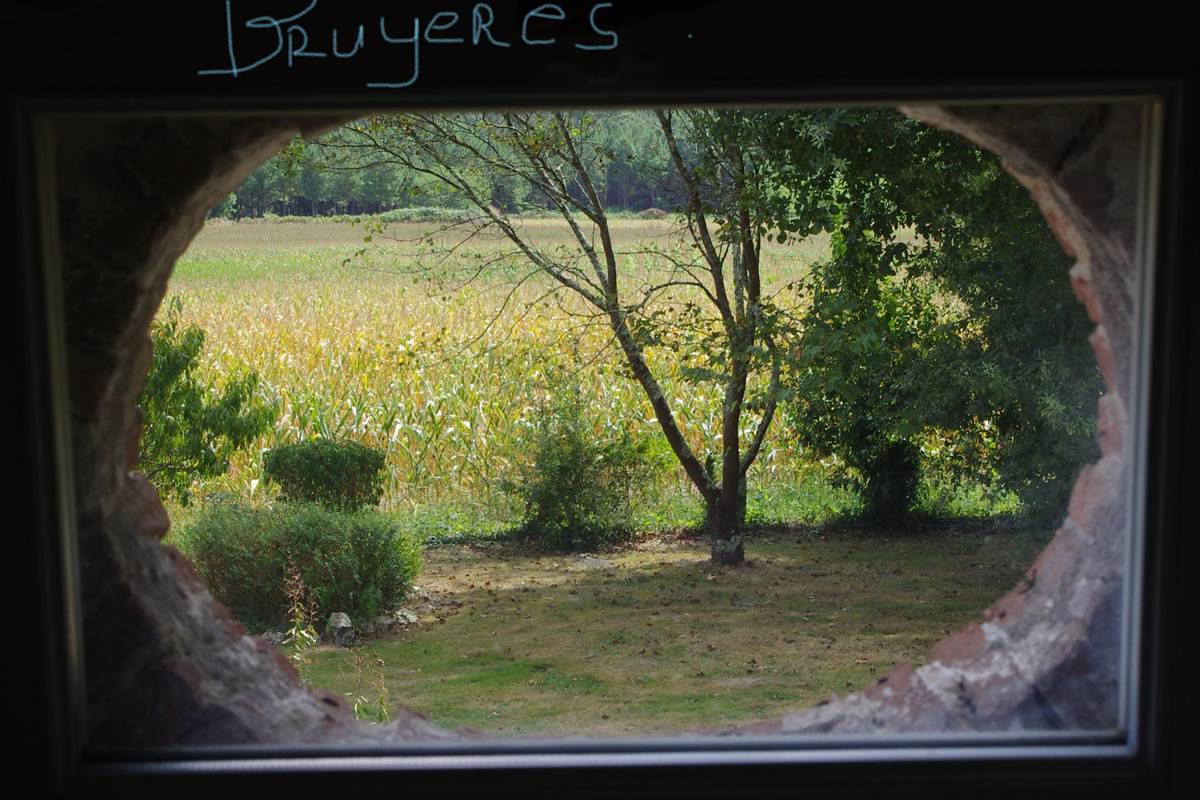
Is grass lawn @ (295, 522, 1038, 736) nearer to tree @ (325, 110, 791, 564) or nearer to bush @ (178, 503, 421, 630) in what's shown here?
bush @ (178, 503, 421, 630)

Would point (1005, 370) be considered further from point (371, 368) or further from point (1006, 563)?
point (371, 368)

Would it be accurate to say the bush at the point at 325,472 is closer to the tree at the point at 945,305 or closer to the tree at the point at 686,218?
the tree at the point at 686,218

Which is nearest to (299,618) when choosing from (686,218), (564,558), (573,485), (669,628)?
(669,628)

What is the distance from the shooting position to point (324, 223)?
21.3 metres

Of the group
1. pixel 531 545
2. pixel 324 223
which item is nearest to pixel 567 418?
pixel 531 545

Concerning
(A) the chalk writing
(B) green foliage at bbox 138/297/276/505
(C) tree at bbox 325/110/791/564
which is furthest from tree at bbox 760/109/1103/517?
(A) the chalk writing

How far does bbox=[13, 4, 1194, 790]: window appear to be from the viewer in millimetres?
2074

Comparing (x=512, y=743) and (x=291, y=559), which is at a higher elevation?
(x=512, y=743)

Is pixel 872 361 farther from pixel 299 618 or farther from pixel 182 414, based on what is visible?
pixel 182 414

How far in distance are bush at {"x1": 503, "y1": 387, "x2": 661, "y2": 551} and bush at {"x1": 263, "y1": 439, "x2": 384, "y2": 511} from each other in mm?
1580

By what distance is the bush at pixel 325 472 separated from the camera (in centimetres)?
941

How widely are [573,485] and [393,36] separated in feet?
28.2

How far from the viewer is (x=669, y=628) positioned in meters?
8.55

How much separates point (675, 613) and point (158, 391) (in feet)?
12.9
